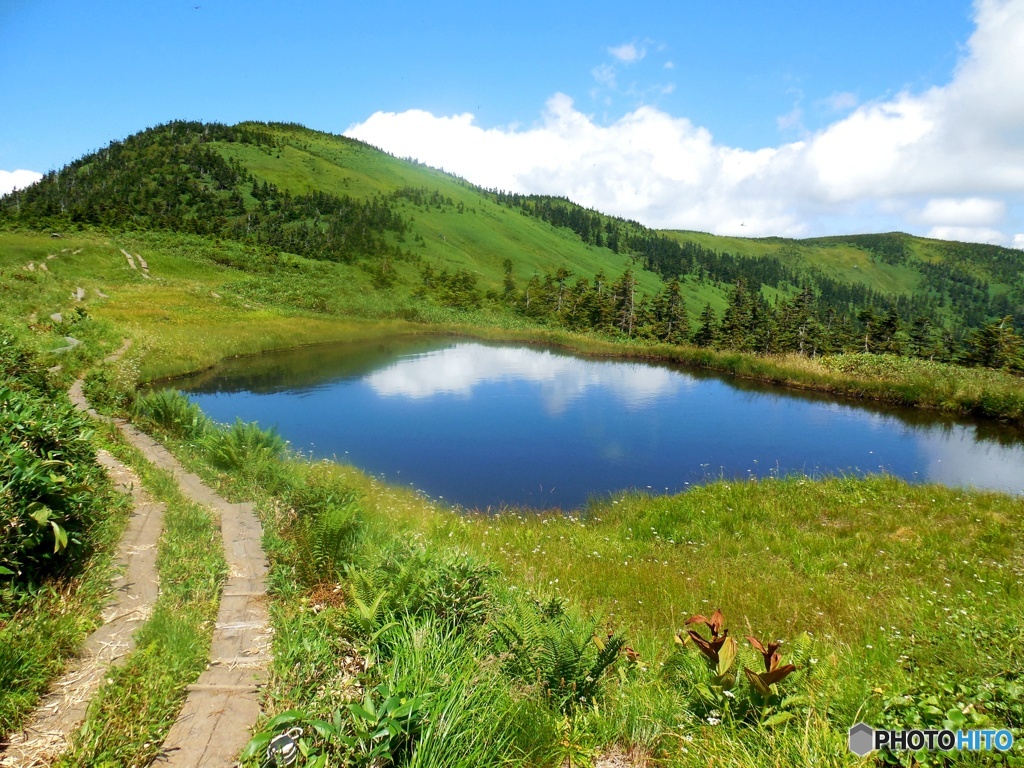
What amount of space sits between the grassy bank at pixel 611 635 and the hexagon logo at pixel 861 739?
7cm

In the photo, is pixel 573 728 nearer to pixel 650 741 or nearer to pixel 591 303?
pixel 650 741

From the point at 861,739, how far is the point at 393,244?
98.3m

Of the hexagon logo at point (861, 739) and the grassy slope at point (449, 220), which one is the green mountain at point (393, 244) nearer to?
the grassy slope at point (449, 220)

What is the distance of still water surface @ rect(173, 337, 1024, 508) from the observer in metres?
16.0

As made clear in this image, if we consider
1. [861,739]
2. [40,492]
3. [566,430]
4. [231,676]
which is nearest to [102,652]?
[231,676]

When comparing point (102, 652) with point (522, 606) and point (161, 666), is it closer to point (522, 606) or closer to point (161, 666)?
point (161, 666)

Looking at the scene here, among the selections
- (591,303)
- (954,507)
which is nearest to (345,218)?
(591,303)

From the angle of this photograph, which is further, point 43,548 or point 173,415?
point 173,415

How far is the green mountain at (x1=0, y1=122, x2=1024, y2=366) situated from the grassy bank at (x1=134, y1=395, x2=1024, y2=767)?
4699cm

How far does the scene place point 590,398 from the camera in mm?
27062

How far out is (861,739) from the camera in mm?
3018

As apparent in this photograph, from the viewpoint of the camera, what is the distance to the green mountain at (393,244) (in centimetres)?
6144

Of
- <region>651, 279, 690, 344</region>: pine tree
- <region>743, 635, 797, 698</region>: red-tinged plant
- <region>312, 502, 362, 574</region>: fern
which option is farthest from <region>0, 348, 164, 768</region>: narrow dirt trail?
<region>651, 279, 690, 344</region>: pine tree

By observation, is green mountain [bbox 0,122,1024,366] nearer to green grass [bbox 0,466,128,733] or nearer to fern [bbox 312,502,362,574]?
fern [bbox 312,502,362,574]
